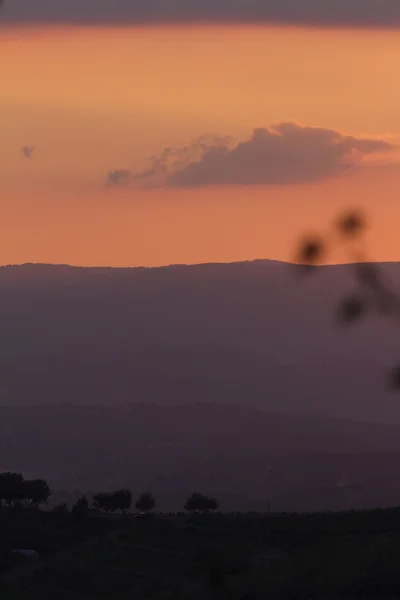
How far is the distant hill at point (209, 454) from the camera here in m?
110

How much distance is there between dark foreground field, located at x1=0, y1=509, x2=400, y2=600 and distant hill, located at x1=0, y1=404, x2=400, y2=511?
53.5 metres

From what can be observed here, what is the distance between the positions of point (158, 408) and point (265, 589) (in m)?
153

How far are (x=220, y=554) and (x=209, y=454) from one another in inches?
4535

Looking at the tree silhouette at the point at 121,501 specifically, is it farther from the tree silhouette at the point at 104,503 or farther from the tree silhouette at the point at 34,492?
the tree silhouette at the point at 34,492

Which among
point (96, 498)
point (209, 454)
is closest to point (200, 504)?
point (96, 498)

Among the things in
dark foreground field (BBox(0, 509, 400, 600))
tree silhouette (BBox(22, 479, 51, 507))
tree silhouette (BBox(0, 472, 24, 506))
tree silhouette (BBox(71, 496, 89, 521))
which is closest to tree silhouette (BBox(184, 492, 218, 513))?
tree silhouette (BBox(22, 479, 51, 507))

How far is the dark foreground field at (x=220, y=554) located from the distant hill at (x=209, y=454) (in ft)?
176

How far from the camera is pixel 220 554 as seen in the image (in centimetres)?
2345

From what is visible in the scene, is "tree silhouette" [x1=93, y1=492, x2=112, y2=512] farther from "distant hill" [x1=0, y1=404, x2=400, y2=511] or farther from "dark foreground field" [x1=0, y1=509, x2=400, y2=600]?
"distant hill" [x1=0, y1=404, x2=400, y2=511]

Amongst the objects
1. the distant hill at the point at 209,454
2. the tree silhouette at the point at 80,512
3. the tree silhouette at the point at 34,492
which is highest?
the distant hill at the point at 209,454

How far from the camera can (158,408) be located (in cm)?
17512

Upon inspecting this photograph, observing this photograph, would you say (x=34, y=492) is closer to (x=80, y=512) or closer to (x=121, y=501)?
(x=121, y=501)

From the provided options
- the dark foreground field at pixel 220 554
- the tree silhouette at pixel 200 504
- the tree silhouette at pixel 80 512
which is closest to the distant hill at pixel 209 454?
the tree silhouette at pixel 200 504

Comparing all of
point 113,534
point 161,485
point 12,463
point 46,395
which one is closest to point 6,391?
point 46,395
